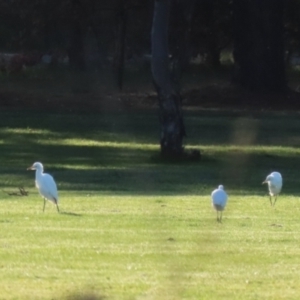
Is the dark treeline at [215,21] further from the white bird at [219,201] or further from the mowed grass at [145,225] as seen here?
the white bird at [219,201]

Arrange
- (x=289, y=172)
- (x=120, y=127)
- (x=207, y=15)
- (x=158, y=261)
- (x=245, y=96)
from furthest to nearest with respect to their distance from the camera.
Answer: (x=207, y=15)
(x=245, y=96)
(x=120, y=127)
(x=289, y=172)
(x=158, y=261)

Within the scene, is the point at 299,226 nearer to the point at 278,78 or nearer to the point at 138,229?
the point at 138,229

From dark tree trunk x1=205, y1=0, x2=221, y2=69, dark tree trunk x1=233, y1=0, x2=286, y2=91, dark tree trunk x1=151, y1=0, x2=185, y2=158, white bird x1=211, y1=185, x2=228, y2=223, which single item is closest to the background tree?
dark tree trunk x1=151, y1=0, x2=185, y2=158

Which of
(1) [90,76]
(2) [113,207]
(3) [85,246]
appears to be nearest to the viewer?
(3) [85,246]

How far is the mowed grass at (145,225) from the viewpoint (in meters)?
9.86

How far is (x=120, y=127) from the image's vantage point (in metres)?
35.8

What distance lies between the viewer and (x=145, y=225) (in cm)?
1407

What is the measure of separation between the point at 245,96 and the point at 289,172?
59.0 feet

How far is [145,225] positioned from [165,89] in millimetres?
13613

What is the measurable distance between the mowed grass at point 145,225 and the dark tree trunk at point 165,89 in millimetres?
759

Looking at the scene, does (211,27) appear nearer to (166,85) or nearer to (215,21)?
(215,21)

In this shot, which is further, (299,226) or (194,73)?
(194,73)

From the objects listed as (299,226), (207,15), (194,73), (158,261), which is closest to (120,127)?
(207,15)

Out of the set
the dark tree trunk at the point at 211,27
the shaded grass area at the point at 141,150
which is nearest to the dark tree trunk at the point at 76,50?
the dark tree trunk at the point at 211,27
